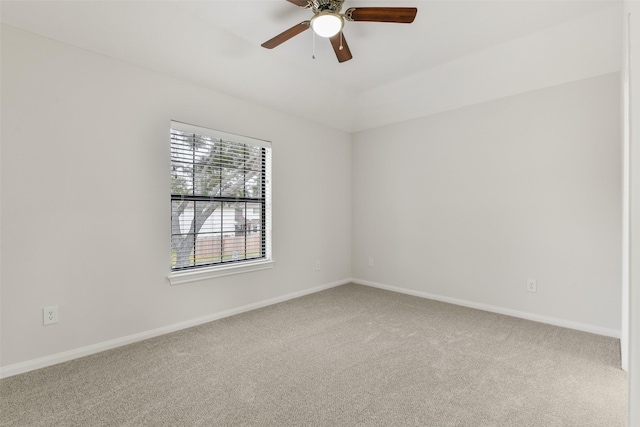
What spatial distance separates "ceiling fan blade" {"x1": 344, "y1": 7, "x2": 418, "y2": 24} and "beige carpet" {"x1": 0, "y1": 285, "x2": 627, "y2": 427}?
2.38 metres

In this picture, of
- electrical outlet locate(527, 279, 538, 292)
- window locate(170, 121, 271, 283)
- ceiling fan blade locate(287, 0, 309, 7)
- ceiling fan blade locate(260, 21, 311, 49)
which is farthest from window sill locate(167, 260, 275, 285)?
electrical outlet locate(527, 279, 538, 292)

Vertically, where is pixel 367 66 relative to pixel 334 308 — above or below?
above

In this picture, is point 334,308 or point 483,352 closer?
point 483,352

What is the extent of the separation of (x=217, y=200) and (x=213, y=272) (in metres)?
0.75

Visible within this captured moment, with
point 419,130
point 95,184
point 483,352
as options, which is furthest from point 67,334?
point 419,130

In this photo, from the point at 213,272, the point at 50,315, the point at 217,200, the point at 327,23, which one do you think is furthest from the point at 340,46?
the point at 50,315

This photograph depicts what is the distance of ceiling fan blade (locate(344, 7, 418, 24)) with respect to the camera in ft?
6.45

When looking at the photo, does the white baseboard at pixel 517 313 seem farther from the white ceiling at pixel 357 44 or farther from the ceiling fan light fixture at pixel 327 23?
the ceiling fan light fixture at pixel 327 23

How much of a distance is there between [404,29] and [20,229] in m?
3.34

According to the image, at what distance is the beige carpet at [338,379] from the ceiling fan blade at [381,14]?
7.82 ft

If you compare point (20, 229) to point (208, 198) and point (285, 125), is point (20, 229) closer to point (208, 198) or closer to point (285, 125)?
point (208, 198)

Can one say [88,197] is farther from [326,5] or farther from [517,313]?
[517,313]

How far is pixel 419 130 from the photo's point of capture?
408 cm

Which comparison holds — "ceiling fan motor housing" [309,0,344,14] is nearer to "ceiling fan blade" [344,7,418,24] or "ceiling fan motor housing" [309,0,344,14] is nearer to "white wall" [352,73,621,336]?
"ceiling fan blade" [344,7,418,24]
